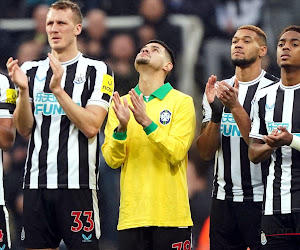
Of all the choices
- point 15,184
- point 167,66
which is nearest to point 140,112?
point 167,66

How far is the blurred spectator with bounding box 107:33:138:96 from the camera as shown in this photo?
6.63 metres

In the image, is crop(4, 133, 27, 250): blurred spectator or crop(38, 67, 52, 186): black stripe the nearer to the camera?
crop(38, 67, 52, 186): black stripe

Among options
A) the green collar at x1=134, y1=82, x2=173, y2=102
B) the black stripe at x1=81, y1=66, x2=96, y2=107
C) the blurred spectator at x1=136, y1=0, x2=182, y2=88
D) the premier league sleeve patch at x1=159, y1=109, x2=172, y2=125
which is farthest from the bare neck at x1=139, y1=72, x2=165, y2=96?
the blurred spectator at x1=136, y1=0, x2=182, y2=88

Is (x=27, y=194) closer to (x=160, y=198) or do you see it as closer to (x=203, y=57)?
(x=160, y=198)

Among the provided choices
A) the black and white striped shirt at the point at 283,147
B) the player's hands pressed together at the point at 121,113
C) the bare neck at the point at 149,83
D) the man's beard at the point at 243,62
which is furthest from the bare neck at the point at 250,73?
the player's hands pressed together at the point at 121,113

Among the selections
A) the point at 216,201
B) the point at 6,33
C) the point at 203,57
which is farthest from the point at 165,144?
the point at 6,33

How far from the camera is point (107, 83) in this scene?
210 inches

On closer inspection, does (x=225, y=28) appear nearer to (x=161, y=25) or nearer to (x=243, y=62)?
(x=161, y=25)

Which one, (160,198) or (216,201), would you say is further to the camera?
(216,201)

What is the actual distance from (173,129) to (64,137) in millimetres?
701

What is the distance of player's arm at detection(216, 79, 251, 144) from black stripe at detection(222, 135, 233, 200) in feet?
0.84

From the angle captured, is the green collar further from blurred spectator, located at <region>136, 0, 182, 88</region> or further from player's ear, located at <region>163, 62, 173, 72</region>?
blurred spectator, located at <region>136, 0, 182, 88</region>

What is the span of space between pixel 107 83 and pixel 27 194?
0.89m

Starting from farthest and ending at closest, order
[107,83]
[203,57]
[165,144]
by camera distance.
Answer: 1. [203,57]
2. [107,83]
3. [165,144]
